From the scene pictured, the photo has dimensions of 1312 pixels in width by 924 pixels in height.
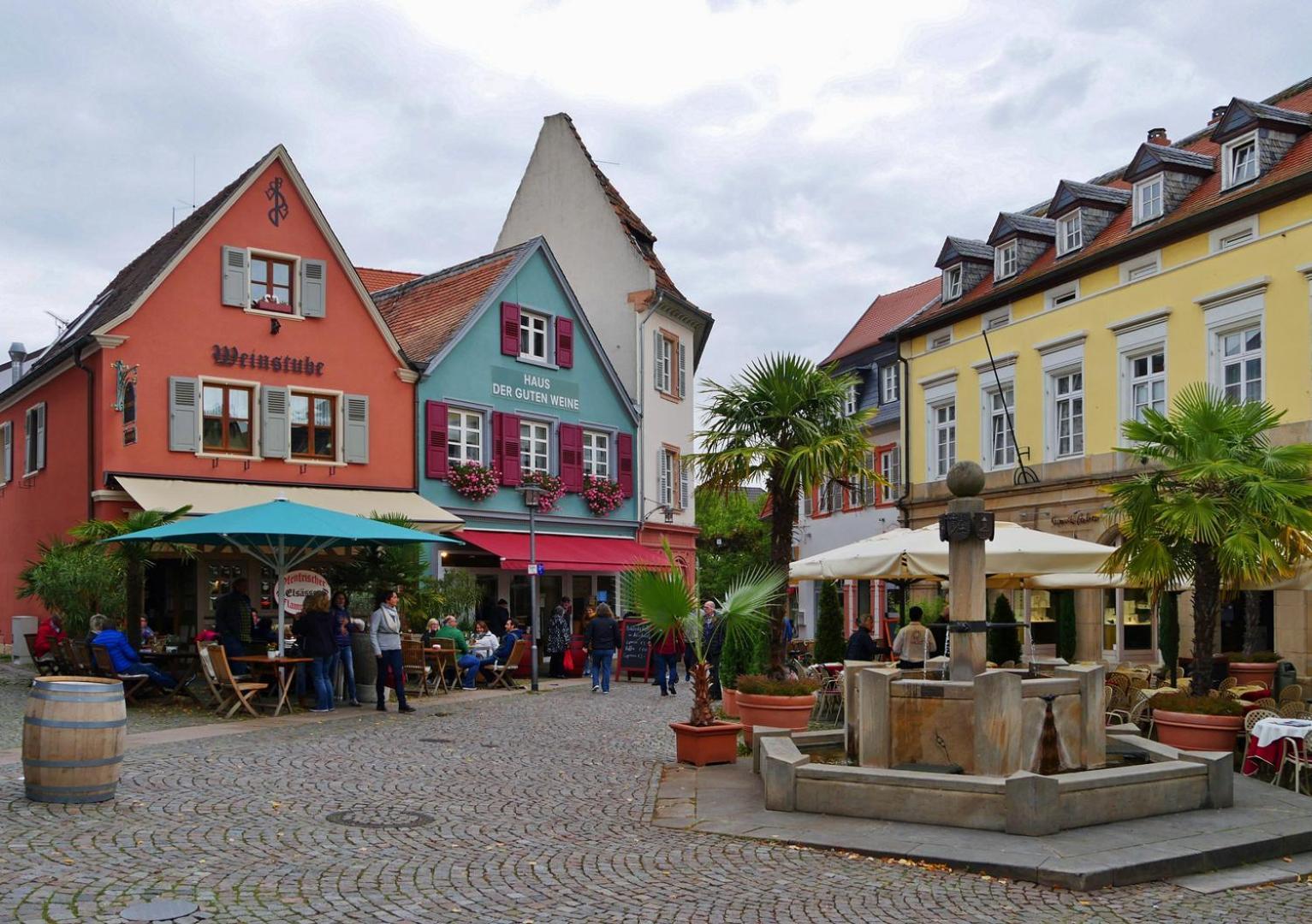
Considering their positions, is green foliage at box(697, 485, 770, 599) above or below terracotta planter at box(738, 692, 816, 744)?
above

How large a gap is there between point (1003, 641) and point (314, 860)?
17787 mm

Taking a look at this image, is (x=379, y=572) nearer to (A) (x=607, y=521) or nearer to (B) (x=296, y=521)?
(B) (x=296, y=521)


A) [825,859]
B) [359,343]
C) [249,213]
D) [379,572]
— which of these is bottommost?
[825,859]

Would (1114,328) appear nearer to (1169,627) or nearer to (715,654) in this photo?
(1169,627)

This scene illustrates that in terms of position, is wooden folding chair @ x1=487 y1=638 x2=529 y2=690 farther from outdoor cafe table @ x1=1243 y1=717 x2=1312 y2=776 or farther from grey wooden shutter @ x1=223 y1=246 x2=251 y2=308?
outdoor cafe table @ x1=1243 y1=717 x2=1312 y2=776

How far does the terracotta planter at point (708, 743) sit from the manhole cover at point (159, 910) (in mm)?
6142

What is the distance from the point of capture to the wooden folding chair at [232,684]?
16.0 meters

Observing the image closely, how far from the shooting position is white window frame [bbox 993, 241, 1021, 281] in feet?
100

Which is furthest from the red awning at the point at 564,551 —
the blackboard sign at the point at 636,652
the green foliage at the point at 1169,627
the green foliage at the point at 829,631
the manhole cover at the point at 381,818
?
the manhole cover at the point at 381,818

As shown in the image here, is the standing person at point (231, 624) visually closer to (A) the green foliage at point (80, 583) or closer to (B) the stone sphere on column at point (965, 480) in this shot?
(A) the green foliage at point (80, 583)

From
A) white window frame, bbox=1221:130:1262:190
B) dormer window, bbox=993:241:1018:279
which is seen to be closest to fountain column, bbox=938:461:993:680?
white window frame, bbox=1221:130:1262:190

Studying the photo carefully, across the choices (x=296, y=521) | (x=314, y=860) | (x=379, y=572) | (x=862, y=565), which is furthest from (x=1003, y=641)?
(x=314, y=860)

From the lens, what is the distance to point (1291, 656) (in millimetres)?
22547

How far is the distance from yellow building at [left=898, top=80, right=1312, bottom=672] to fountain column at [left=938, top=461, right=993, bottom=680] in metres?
13.0
